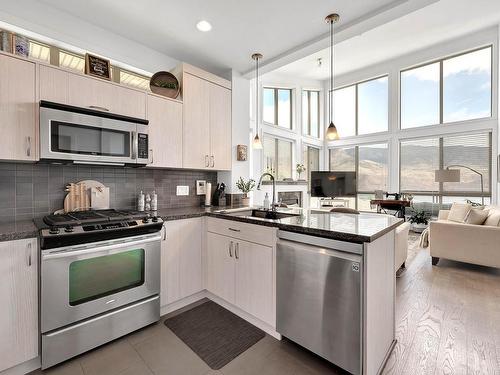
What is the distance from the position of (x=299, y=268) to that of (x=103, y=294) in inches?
57.5

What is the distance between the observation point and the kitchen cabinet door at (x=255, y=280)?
1940mm

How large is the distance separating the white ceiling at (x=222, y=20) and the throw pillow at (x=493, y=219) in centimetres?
308

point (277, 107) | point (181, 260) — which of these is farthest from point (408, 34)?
point (181, 260)

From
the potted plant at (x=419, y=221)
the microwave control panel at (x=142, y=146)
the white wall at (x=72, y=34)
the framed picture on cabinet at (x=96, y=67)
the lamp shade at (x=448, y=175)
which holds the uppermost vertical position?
the white wall at (x=72, y=34)

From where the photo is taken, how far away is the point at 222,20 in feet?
7.57

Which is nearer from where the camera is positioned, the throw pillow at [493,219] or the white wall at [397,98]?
the throw pillow at [493,219]

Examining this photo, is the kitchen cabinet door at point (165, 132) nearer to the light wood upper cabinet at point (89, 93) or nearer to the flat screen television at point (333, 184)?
the light wood upper cabinet at point (89, 93)

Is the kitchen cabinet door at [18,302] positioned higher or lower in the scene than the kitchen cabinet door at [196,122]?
lower

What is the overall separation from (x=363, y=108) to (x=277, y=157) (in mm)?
3472

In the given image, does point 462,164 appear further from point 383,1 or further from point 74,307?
point 74,307

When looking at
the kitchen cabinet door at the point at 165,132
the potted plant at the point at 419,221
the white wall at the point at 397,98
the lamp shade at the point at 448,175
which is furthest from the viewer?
the potted plant at the point at 419,221

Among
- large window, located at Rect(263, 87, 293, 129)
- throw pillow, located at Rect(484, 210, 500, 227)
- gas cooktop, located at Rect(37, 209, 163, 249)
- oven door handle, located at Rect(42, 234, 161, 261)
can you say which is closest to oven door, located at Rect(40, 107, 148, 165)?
gas cooktop, located at Rect(37, 209, 163, 249)

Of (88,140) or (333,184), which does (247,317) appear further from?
(333,184)

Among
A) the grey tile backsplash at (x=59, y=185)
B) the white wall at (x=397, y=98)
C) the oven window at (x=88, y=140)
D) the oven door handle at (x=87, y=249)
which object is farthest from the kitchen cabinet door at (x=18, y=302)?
the white wall at (x=397, y=98)
